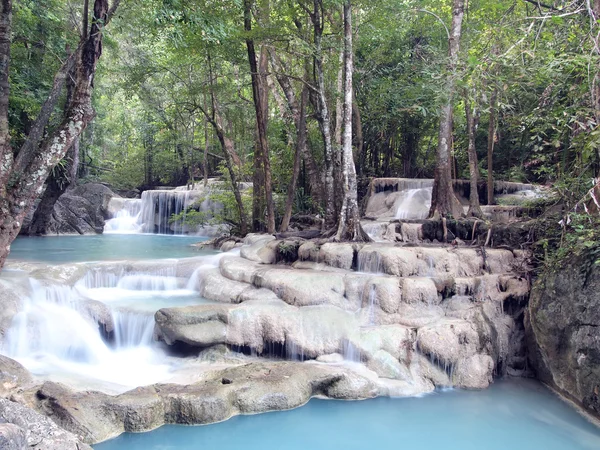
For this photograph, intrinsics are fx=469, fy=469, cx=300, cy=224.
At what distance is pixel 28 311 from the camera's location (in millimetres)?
6770

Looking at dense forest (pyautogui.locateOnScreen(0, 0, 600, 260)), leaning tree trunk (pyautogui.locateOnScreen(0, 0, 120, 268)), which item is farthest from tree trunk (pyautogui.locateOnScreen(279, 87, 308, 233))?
leaning tree trunk (pyautogui.locateOnScreen(0, 0, 120, 268))

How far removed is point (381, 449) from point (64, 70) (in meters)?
6.85

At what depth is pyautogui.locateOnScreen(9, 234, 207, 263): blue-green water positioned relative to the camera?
11102mm

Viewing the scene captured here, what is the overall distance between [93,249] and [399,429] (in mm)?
10555

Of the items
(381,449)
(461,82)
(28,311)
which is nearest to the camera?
(381,449)

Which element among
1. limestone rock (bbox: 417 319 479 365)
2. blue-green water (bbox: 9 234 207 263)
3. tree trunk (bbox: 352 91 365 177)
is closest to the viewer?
limestone rock (bbox: 417 319 479 365)

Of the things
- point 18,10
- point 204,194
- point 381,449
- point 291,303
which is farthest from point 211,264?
point 204,194

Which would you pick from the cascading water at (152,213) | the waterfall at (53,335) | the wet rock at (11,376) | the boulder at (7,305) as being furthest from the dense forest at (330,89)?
the cascading water at (152,213)

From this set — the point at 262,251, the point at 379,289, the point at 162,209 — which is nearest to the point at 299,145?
the point at 262,251

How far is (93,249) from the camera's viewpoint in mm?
13148

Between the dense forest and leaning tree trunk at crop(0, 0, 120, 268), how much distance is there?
19 millimetres

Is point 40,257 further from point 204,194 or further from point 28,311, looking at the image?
point 204,194

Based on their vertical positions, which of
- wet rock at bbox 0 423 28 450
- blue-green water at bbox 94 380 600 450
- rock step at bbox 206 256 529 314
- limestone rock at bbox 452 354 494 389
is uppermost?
rock step at bbox 206 256 529 314

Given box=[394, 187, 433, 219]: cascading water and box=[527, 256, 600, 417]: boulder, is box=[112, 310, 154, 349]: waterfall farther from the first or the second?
box=[394, 187, 433, 219]: cascading water
